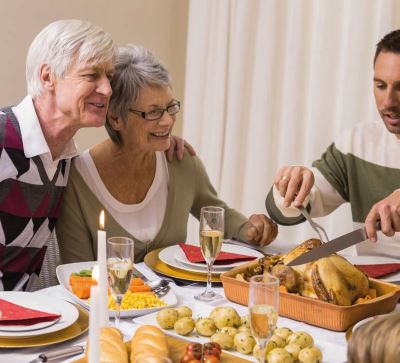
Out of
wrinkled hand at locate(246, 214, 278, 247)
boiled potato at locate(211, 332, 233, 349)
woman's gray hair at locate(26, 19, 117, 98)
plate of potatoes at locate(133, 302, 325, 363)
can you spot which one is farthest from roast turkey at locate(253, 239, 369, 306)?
woman's gray hair at locate(26, 19, 117, 98)

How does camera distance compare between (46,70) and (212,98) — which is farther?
(212,98)

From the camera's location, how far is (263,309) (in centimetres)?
111

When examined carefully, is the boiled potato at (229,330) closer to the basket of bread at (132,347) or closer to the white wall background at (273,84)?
the basket of bread at (132,347)

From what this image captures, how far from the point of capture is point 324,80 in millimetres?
3211

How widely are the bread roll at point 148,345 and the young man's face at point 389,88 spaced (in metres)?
1.36

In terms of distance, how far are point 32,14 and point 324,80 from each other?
1.37 m

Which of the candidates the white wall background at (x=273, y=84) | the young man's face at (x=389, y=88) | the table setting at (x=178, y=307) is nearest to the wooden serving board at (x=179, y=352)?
the table setting at (x=178, y=307)

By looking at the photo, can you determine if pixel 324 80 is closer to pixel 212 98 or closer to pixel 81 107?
pixel 212 98

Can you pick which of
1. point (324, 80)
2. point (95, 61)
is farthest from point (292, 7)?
point (95, 61)

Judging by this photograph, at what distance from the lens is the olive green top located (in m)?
2.12

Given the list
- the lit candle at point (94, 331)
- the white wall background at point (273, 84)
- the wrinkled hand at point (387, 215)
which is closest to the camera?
the lit candle at point (94, 331)

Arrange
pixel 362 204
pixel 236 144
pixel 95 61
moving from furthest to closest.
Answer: pixel 236 144
pixel 362 204
pixel 95 61

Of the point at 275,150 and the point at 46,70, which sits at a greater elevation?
the point at 46,70

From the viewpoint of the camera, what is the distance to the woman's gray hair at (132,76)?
217cm
